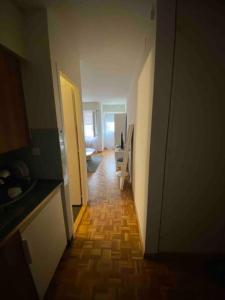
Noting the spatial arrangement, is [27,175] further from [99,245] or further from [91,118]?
[91,118]

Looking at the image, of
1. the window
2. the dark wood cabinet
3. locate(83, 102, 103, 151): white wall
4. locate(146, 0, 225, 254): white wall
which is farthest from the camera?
the window

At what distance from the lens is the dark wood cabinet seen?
76 centimetres

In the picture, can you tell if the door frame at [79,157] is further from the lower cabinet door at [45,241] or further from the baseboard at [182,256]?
the baseboard at [182,256]

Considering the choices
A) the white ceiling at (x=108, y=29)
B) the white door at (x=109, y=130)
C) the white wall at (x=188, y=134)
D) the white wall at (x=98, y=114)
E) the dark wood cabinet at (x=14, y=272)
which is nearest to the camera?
the dark wood cabinet at (x=14, y=272)

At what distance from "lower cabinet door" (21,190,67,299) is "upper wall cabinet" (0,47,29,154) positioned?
62 cm

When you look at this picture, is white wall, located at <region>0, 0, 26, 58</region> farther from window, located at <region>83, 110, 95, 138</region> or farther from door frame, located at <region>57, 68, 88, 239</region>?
window, located at <region>83, 110, 95, 138</region>

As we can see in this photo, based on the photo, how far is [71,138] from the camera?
2.18m

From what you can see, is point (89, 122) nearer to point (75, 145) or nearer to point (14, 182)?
point (75, 145)

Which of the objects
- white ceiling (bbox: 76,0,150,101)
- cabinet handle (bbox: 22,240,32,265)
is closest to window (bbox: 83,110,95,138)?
white ceiling (bbox: 76,0,150,101)

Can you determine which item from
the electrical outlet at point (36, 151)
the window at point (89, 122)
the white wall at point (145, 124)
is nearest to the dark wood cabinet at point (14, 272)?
the electrical outlet at point (36, 151)

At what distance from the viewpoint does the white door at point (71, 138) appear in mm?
2025

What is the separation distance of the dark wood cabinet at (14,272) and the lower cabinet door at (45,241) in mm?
47

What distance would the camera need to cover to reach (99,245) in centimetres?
167

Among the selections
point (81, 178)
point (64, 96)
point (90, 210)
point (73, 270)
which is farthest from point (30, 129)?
point (90, 210)
